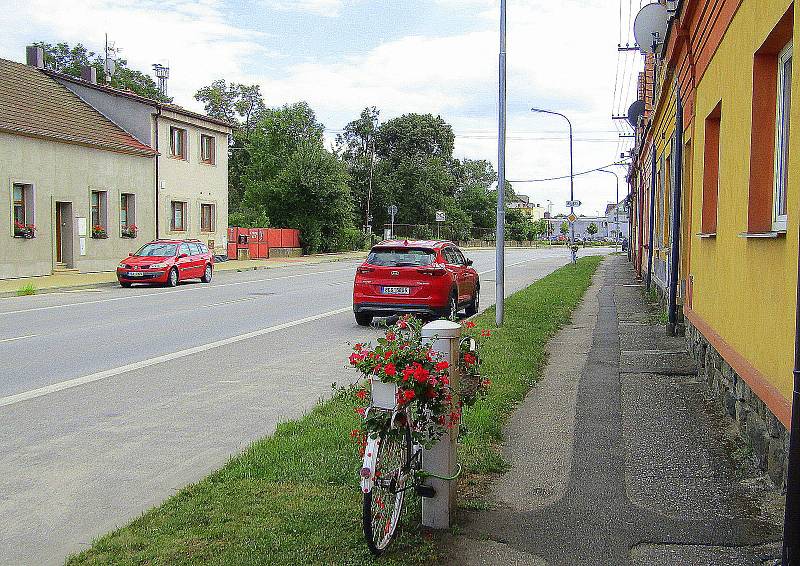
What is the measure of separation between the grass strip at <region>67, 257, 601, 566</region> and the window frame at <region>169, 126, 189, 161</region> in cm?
3236

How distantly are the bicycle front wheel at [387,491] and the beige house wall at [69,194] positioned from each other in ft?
85.4

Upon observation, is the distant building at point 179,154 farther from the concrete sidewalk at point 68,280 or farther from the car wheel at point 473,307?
the car wheel at point 473,307

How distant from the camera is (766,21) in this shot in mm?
6246

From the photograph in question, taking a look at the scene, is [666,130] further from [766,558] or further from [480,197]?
[480,197]

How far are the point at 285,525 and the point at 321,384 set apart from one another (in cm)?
519

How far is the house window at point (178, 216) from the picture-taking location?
38.5m

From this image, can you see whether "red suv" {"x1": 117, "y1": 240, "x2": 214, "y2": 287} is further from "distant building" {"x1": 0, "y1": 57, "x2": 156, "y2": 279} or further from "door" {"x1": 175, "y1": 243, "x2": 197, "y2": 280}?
"distant building" {"x1": 0, "y1": 57, "x2": 156, "y2": 279}

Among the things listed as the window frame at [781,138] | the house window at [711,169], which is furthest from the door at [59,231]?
the window frame at [781,138]

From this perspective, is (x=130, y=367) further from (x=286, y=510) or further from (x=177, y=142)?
(x=177, y=142)

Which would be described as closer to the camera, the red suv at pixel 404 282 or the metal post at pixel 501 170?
the metal post at pixel 501 170

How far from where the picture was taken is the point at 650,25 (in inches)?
627

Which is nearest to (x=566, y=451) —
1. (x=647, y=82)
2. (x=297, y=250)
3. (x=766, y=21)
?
(x=766, y=21)

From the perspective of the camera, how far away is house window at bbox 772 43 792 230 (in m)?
6.25

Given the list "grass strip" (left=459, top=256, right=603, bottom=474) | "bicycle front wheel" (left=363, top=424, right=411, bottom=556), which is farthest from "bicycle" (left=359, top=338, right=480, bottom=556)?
"grass strip" (left=459, top=256, right=603, bottom=474)
